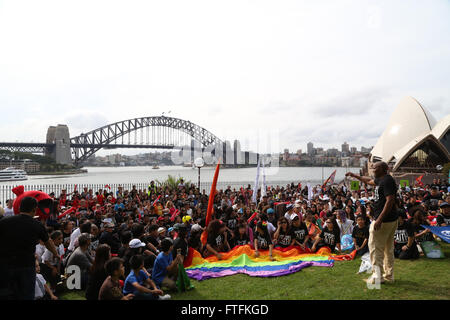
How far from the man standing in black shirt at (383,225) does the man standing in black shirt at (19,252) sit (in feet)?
14.9

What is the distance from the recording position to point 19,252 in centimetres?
349

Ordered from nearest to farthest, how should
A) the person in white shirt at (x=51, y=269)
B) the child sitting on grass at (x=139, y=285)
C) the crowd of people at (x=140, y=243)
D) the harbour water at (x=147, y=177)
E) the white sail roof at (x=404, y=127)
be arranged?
1. the crowd of people at (x=140, y=243)
2. the child sitting on grass at (x=139, y=285)
3. the person in white shirt at (x=51, y=269)
4. the harbour water at (x=147, y=177)
5. the white sail roof at (x=404, y=127)

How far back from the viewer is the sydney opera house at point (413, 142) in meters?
41.2

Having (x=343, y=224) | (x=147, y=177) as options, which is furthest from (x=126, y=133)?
(x=343, y=224)

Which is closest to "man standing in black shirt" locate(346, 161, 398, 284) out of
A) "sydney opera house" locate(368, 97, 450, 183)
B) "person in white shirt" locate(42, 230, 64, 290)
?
"person in white shirt" locate(42, 230, 64, 290)

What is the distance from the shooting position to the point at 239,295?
4.60 meters

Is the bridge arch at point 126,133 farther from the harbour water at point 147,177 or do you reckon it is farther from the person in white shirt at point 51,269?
the person in white shirt at point 51,269

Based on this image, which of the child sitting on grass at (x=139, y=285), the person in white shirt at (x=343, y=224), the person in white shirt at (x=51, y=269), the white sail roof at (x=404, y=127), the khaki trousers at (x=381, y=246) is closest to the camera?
the child sitting on grass at (x=139, y=285)

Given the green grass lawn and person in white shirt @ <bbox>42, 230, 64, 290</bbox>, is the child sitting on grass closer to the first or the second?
the green grass lawn

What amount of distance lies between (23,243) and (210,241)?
418 cm

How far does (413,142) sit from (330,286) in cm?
4634

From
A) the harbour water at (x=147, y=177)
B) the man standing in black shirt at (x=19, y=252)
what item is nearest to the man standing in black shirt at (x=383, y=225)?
the man standing in black shirt at (x=19, y=252)
